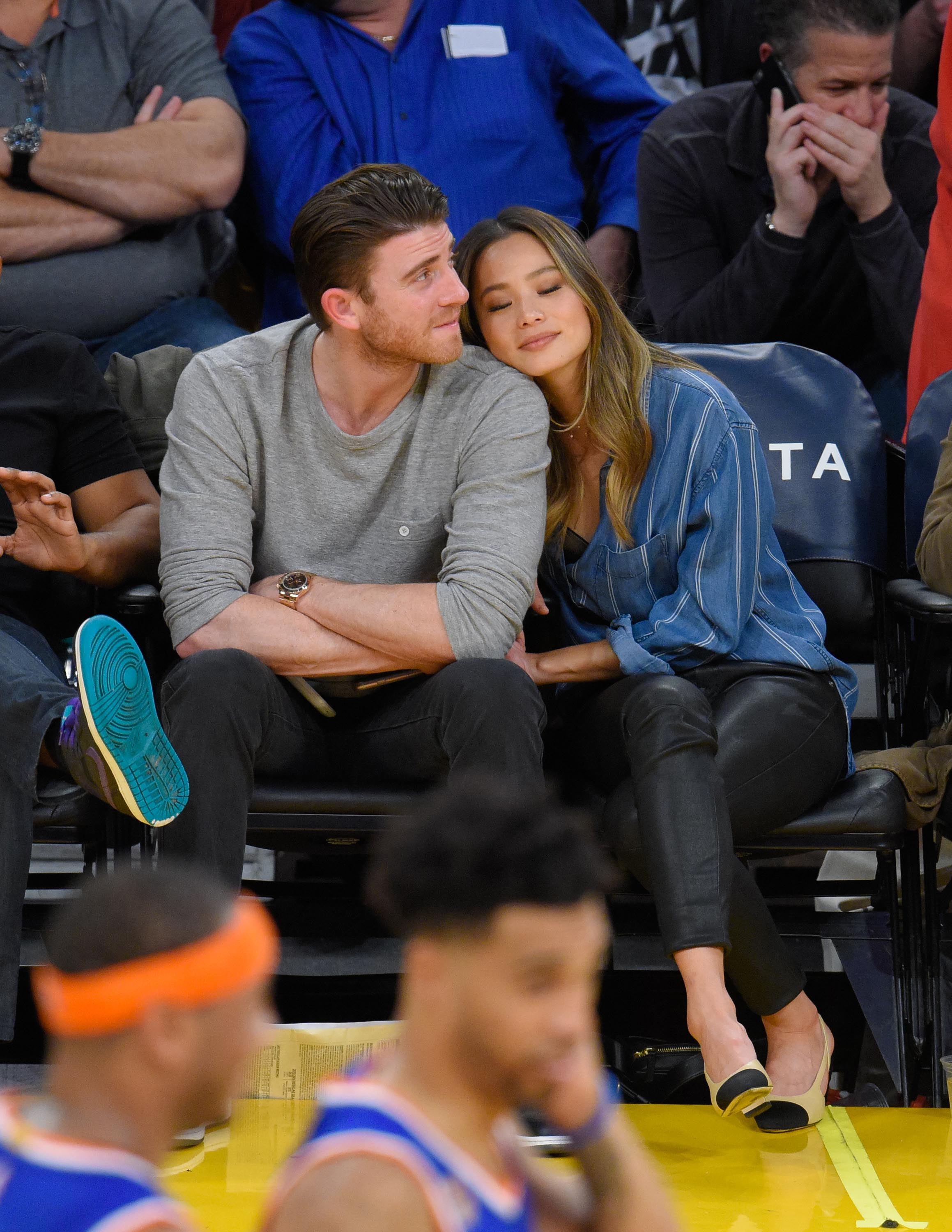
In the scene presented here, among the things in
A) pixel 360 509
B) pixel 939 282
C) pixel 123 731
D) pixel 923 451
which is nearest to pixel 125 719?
pixel 123 731

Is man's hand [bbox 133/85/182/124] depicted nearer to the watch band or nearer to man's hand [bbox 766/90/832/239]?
the watch band

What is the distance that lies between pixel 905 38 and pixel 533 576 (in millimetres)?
2051

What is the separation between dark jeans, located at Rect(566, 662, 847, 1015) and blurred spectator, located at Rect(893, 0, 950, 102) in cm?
193

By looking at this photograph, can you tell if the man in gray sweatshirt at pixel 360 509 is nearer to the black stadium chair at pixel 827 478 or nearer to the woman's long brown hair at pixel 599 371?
the woman's long brown hair at pixel 599 371

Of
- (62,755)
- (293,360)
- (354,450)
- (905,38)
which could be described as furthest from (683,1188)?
(905,38)

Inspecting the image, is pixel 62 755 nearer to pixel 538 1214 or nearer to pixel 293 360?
pixel 293 360

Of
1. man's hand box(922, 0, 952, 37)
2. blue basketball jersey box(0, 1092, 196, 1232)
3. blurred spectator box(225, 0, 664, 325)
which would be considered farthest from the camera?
man's hand box(922, 0, 952, 37)

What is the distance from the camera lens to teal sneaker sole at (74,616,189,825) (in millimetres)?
1904

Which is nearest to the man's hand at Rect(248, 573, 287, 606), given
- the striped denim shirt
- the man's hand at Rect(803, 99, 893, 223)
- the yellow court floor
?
the striped denim shirt

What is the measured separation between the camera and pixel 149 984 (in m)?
0.83

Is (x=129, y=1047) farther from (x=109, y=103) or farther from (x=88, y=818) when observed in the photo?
(x=109, y=103)

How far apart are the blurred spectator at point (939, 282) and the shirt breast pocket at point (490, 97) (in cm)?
90

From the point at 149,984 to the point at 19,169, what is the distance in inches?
105

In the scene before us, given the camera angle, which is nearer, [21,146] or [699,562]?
[699,562]
